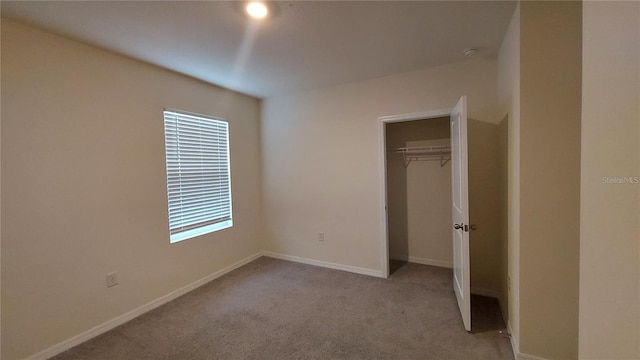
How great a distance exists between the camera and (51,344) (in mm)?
2029

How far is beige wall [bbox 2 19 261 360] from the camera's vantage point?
1.89 metres

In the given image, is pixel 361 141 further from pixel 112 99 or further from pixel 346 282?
pixel 112 99

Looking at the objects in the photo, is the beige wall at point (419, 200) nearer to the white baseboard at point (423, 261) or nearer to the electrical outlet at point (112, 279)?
the white baseboard at point (423, 261)

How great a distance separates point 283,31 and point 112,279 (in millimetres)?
2636

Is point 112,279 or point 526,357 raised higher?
point 112,279

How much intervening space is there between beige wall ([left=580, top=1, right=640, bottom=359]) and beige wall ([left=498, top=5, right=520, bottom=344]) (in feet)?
4.15

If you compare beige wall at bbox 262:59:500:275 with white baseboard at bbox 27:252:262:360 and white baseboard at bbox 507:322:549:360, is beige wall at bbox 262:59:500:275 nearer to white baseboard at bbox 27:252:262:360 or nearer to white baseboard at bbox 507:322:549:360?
white baseboard at bbox 27:252:262:360

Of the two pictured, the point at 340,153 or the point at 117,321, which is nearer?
the point at 117,321

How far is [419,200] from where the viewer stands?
3.76 metres

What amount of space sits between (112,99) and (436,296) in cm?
370

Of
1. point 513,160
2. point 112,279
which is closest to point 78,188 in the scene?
point 112,279

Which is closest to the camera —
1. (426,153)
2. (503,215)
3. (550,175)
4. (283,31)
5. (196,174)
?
(550,175)

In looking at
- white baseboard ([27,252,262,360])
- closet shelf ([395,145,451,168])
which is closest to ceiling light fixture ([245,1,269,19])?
closet shelf ([395,145,451,168])

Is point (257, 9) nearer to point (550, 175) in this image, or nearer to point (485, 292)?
point (550, 175)
